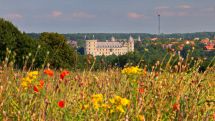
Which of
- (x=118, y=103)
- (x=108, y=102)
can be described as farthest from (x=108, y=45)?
(x=118, y=103)

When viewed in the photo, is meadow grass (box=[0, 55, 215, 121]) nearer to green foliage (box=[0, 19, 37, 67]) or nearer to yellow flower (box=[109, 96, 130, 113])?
yellow flower (box=[109, 96, 130, 113])

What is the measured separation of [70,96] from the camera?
187 inches

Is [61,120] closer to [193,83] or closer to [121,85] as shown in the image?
[193,83]

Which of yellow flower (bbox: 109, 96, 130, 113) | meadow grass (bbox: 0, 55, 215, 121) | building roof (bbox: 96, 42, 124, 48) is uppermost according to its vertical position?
yellow flower (bbox: 109, 96, 130, 113)

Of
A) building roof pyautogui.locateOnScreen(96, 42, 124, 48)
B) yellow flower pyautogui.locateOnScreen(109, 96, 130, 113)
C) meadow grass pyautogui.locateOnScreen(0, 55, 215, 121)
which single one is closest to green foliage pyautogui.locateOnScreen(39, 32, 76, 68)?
meadow grass pyautogui.locateOnScreen(0, 55, 215, 121)

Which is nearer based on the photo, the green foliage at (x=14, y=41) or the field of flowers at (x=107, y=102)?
the field of flowers at (x=107, y=102)

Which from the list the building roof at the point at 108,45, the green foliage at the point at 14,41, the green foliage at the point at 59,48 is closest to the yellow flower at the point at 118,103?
the green foliage at the point at 14,41

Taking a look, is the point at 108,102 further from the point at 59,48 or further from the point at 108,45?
the point at 108,45

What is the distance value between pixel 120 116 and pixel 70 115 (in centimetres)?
58

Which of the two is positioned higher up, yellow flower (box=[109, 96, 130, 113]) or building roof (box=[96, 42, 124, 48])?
yellow flower (box=[109, 96, 130, 113])

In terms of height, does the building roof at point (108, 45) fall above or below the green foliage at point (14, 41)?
below

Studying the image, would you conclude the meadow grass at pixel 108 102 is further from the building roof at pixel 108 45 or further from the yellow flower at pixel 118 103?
the building roof at pixel 108 45

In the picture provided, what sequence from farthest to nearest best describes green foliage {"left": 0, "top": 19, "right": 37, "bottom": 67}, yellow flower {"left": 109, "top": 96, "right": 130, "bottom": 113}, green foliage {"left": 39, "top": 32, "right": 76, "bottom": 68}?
1. green foliage {"left": 39, "top": 32, "right": 76, "bottom": 68}
2. green foliage {"left": 0, "top": 19, "right": 37, "bottom": 67}
3. yellow flower {"left": 109, "top": 96, "right": 130, "bottom": 113}

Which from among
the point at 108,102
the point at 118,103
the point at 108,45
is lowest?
the point at 108,45
